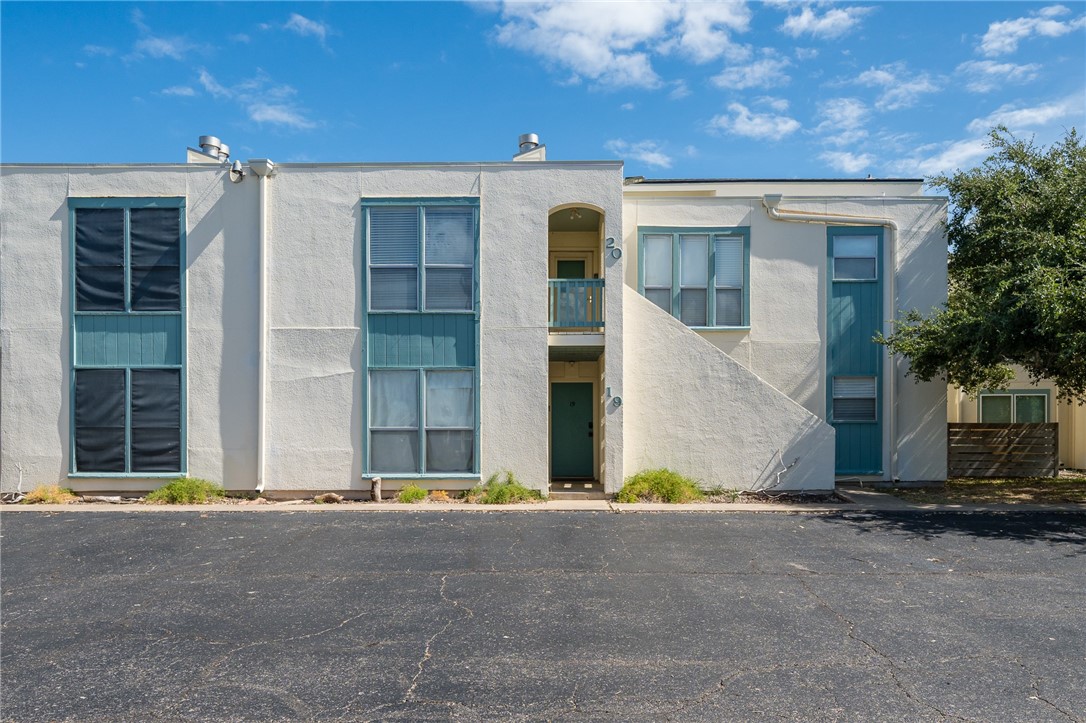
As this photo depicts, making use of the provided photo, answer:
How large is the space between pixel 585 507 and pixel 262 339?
21.3 feet

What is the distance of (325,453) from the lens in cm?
1304

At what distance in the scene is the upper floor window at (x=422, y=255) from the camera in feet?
43.0

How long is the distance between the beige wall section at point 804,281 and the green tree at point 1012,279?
0.57 meters

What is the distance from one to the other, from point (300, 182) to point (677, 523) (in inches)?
353

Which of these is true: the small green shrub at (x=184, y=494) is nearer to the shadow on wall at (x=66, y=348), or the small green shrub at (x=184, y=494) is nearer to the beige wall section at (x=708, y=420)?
the shadow on wall at (x=66, y=348)

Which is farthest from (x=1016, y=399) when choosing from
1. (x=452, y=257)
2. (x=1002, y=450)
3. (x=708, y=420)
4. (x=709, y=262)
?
(x=452, y=257)

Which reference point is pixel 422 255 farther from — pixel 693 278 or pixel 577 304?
pixel 693 278

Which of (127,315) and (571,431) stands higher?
(127,315)

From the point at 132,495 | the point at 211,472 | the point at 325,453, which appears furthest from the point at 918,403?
the point at 132,495

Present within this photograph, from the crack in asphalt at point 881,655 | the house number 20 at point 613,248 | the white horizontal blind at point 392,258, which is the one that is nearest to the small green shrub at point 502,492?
the white horizontal blind at point 392,258

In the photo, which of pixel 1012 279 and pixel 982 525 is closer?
pixel 982 525

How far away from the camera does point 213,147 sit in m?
15.4

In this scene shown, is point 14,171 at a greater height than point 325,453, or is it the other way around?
point 14,171

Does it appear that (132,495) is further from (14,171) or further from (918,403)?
(918,403)
